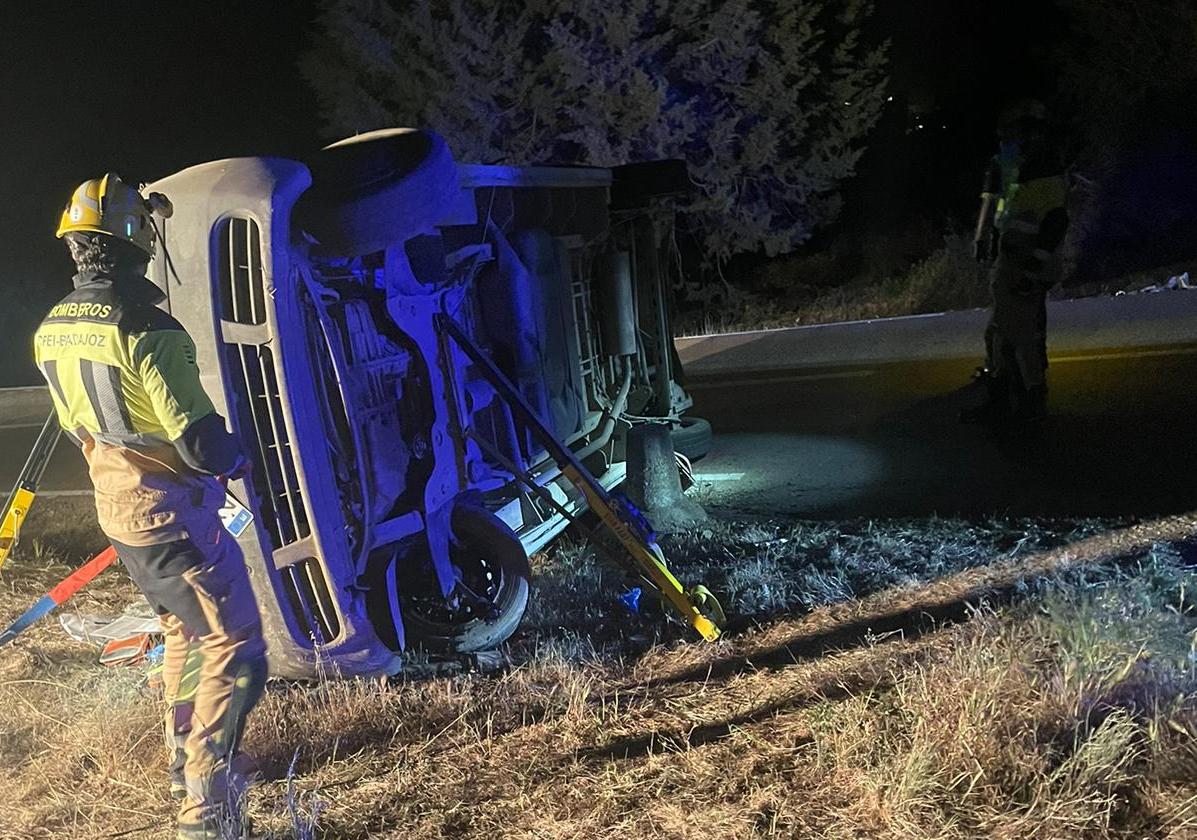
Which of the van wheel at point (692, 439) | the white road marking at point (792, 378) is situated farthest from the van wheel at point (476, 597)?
the white road marking at point (792, 378)

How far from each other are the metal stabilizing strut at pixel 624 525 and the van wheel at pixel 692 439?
2.48 meters

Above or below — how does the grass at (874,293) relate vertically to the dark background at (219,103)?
below

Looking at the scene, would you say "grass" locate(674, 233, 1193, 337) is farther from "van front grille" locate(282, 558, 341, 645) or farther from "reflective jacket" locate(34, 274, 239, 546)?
"reflective jacket" locate(34, 274, 239, 546)

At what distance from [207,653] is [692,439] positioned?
4.33 m

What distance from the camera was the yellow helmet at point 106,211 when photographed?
2975 mm

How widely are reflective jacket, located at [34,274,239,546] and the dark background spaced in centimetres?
2205

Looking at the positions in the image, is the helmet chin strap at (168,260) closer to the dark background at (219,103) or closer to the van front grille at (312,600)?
the van front grille at (312,600)

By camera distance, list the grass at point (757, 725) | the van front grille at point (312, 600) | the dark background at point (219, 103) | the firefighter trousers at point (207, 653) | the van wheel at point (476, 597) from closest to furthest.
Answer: the grass at point (757, 725)
the firefighter trousers at point (207, 653)
the van front grille at point (312, 600)
the van wheel at point (476, 597)
the dark background at point (219, 103)

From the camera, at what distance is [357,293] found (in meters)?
4.06

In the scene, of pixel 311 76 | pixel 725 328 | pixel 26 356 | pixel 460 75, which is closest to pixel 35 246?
pixel 26 356

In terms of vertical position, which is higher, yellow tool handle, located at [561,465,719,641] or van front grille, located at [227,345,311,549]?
van front grille, located at [227,345,311,549]

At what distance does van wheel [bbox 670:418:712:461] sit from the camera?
22.8ft

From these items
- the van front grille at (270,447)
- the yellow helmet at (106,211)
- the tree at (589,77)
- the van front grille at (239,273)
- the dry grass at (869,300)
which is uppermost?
the tree at (589,77)

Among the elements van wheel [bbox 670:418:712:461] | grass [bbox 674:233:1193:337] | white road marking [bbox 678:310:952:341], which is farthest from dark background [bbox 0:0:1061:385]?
van wheel [bbox 670:418:712:461]
